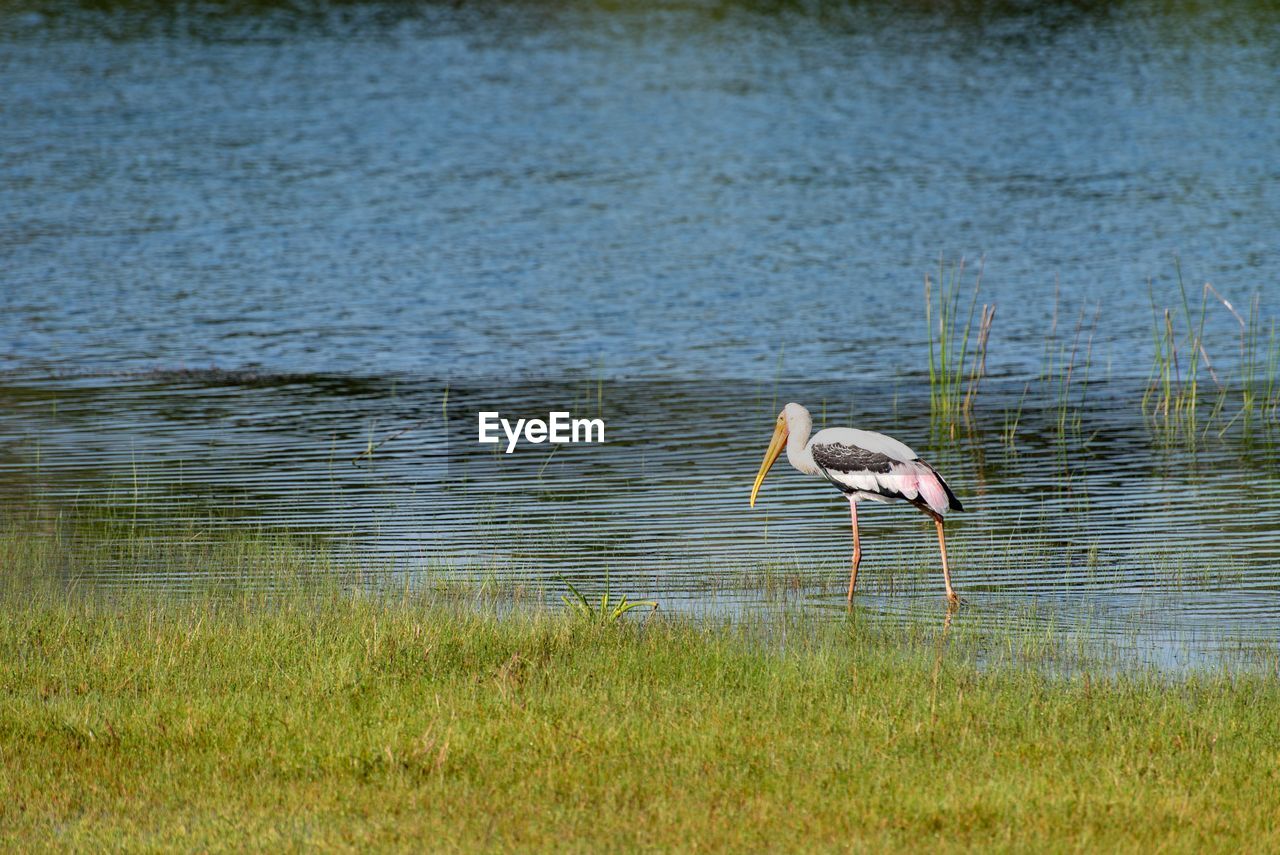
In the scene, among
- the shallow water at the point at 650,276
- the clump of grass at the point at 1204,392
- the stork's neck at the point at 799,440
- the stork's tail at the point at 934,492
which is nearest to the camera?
the stork's tail at the point at 934,492

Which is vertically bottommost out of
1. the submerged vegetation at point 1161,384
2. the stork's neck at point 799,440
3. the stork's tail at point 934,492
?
the submerged vegetation at point 1161,384

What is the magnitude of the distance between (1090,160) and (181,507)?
24152 millimetres

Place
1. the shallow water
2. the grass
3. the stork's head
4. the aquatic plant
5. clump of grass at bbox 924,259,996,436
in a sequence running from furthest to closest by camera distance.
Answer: clump of grass at bbox 924,259,996,436, the shallow water, the stork's head, the aquatic plant, the grass

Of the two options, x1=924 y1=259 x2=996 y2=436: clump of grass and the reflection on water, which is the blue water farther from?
the reflection on water

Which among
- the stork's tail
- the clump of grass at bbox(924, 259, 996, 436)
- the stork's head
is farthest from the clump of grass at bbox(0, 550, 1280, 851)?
the clump of grass at bbox(924, 259, 996, 436)

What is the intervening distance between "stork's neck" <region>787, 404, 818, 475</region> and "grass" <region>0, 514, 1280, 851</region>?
1525mm

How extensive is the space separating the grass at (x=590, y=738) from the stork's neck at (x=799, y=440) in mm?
1525

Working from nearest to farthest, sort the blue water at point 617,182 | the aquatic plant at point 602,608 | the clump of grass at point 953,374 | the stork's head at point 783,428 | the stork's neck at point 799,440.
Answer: the aquatic plant at point 602,608 < the stork's neck at point 799,440 < the stork's head at point 783,428 < the clump of grass at point 953,374 < the blue water at point 617,182

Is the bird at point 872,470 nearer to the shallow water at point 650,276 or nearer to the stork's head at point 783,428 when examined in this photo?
the stork's head at point 783,428

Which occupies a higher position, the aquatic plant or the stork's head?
the stork's head

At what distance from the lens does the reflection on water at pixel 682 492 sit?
11.0 metres

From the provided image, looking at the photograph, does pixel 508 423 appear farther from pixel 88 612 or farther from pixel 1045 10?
pixel 1045 10

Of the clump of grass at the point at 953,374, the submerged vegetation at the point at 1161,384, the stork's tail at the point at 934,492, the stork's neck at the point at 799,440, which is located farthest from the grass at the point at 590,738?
the submerged vegetation at the point at 1161,384

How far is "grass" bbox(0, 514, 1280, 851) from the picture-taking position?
22.2 ft
